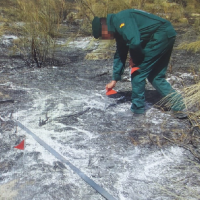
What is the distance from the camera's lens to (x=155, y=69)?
253 centimetres

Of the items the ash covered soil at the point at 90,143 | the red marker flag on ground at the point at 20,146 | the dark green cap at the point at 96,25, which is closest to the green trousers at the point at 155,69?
the ash covered soil at the point at 90,143

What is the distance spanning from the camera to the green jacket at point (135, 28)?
7.16 feet

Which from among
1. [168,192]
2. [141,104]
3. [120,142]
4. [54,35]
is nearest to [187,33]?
[54,35]

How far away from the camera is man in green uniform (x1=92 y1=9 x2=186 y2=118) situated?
2.20 m

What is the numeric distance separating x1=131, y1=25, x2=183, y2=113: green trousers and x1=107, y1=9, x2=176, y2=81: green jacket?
0.05 meters

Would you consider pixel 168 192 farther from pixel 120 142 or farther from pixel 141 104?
pixel 141 104

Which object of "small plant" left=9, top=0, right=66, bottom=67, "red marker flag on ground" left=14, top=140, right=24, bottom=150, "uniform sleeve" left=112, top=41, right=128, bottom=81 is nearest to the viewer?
"red marker flag on ground" left=14, top=140, right=24, bottom=150

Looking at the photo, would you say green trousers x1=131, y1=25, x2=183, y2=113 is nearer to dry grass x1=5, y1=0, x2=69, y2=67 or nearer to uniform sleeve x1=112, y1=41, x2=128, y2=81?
uniform sleeve x1=112, y1=41, x2=128, y2=81

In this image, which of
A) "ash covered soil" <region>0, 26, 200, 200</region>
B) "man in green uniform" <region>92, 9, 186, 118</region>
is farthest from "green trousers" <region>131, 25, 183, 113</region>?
"ash covered soil" <region>0, 26, 200, 200</region>

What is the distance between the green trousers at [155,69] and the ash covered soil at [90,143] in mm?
172

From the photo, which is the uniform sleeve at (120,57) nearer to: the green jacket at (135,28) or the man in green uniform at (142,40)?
the man in green uniform at (142,40)

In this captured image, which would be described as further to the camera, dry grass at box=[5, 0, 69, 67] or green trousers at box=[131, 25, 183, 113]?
dry grass at box=[5, 0, 69, 67]

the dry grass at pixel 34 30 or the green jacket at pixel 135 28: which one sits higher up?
the green jacket at pixel 135 28

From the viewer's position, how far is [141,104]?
2545 millimetres
